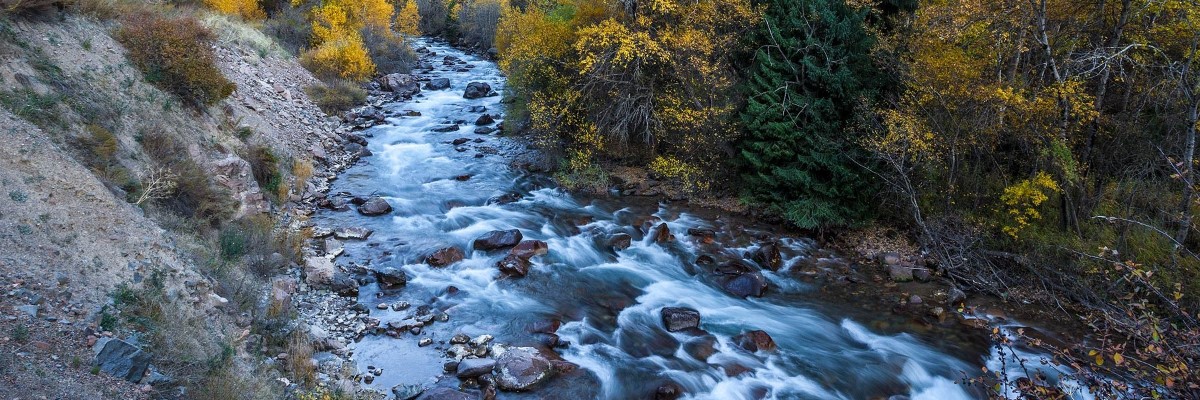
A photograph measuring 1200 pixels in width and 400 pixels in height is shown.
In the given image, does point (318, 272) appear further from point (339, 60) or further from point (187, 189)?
point (339, 60)

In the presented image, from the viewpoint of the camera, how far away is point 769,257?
13.2 m

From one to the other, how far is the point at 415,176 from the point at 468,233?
174 inches

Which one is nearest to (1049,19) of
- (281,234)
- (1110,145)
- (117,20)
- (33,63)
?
(1110,145)

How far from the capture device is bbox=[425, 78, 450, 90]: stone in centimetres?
2897

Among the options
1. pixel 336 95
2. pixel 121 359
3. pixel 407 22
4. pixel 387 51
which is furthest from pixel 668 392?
pixel 407 22

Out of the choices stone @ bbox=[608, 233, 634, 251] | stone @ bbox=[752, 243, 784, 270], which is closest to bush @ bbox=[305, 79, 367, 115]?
stone @ bbox=[608, 233, 634, 251]

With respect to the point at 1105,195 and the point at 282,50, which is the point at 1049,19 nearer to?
the point at 1105,195

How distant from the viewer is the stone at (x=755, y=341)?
10.2 meters

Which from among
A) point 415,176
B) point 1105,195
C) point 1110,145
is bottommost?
point 415,176

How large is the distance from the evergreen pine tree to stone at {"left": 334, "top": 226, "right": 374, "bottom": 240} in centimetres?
836

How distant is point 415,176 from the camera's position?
58.1 ft

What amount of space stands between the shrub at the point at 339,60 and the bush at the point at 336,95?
34.8 inches

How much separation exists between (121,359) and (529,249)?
25.5 feet

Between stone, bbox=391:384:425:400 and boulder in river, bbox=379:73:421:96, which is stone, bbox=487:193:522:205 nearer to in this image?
stone, bbox=391:384:425:400
